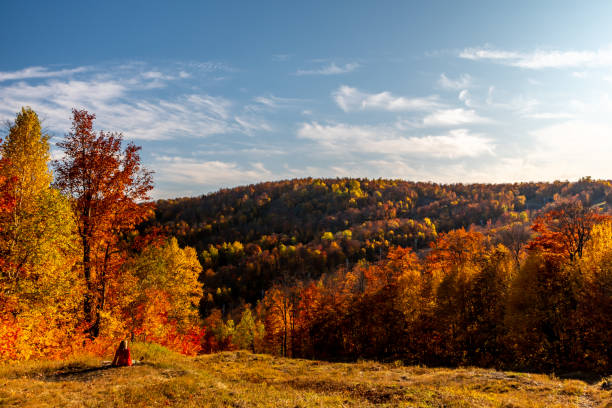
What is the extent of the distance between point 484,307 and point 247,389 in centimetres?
3453

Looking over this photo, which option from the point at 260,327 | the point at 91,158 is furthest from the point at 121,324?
the point at 260,327

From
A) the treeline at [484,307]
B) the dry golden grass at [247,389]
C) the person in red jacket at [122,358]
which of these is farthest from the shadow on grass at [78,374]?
the treeline at [484,307]

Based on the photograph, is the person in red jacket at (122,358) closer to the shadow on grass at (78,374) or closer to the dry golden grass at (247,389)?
the shadow on grass at (78,374)

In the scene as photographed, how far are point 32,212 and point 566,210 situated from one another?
4957 cm

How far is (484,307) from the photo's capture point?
41594mm

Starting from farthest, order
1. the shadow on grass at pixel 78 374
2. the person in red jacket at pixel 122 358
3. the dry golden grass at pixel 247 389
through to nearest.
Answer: the person in red jacket at pixel 122 358
the shadow on grass at pixel 78 374
the dry golden grass at pixel 247 389

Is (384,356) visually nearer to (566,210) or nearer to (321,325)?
(321,325)

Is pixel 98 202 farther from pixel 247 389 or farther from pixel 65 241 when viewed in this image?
pixel 247 389

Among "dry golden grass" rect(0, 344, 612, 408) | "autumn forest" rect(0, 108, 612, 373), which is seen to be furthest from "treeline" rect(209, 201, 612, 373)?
"dry golden grass" rect(0, 344, 612, 408)

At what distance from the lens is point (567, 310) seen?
35.0 metres

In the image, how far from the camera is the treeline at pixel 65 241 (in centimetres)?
2141

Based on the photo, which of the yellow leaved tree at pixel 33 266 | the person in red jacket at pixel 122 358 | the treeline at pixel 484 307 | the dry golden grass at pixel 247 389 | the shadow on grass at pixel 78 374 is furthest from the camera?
the treeline at pixel 484 307

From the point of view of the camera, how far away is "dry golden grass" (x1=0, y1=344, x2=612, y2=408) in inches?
543

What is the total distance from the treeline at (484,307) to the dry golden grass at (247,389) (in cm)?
1394
